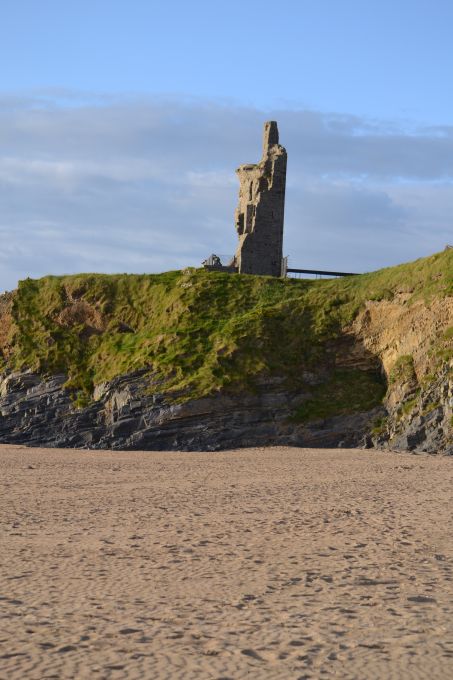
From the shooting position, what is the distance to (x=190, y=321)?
3894cm

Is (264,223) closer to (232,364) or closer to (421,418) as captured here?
(232,364)

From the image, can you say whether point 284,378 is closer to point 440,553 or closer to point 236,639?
point 440,553

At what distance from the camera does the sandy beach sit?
7.66m

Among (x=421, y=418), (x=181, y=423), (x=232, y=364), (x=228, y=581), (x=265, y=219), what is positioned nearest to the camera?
(x=228, y=581)

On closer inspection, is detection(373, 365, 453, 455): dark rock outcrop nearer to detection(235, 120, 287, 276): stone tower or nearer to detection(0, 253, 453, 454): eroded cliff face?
detection(0, 253, 453, 454): eroded cliff face

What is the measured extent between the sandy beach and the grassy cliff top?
15.8 metres

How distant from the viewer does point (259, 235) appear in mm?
47438

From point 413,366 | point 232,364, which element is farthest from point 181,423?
point 413,366

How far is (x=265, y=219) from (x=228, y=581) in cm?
3815

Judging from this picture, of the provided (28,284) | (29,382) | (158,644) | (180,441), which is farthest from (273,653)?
(28,284)

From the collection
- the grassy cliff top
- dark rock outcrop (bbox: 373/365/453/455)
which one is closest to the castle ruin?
the grassy cliff top

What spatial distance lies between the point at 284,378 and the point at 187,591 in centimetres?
2541

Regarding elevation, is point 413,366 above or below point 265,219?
below

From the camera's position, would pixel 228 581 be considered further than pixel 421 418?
No
